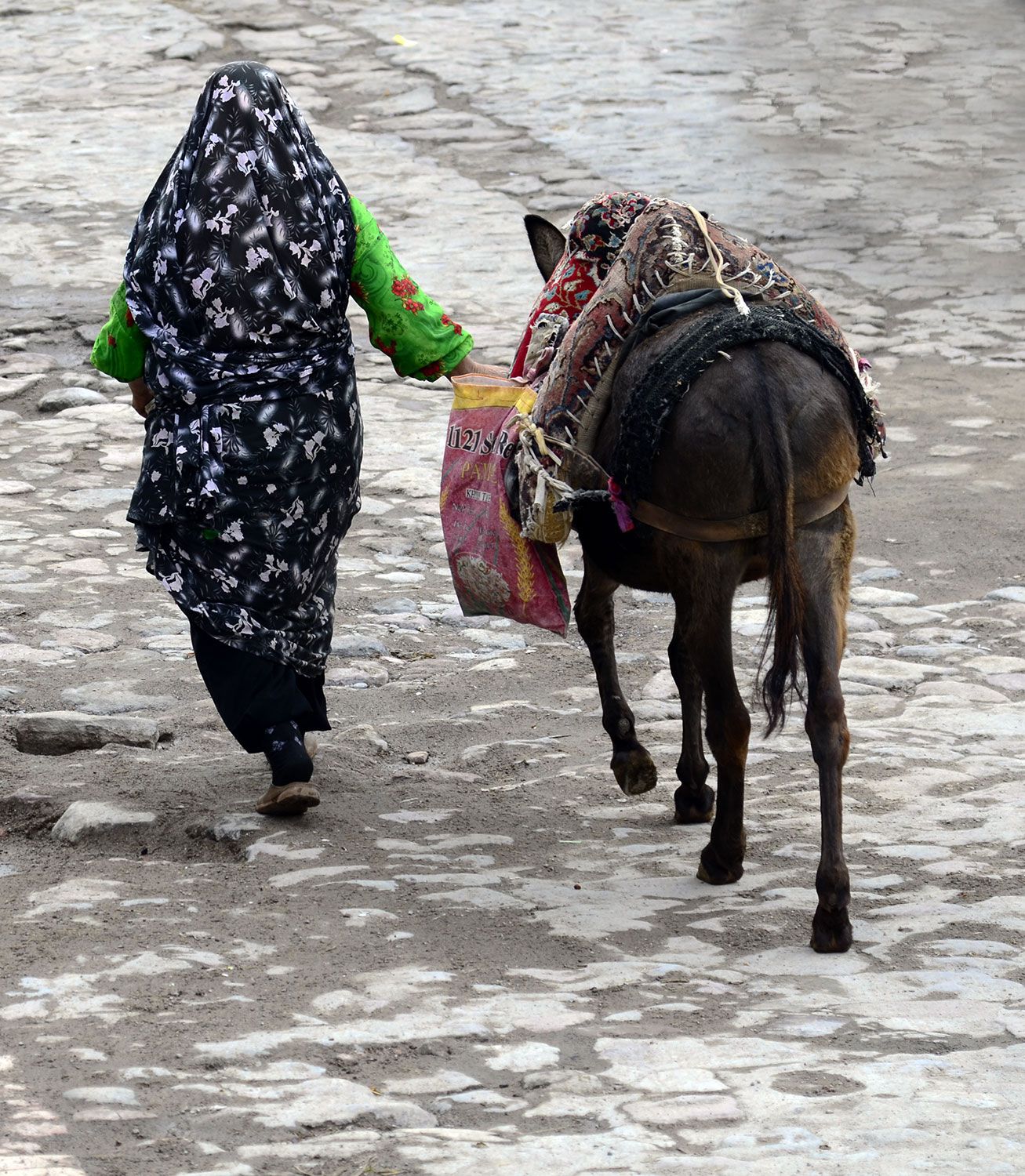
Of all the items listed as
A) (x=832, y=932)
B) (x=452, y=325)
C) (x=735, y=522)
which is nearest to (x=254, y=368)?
(x=452, y=325)

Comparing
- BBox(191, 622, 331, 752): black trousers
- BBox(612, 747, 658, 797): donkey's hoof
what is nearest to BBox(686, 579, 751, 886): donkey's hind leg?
BBox(612, 747, 658, 797): donkey's hoof

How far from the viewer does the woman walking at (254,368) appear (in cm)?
412

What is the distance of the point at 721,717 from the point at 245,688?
1.29 m

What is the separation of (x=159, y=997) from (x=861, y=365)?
207cm

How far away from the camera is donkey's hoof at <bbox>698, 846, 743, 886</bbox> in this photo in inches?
155

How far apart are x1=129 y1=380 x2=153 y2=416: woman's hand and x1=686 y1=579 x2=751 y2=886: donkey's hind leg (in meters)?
1.58

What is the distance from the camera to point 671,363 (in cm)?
367

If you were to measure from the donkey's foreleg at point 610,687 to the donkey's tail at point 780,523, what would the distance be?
0.88 metres

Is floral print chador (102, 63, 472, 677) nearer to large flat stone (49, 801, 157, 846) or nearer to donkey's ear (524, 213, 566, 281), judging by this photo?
donkey's ear (524, 213, 566, 281)

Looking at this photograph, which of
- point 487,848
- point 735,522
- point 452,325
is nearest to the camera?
point 735,522

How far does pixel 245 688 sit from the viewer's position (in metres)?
4.39

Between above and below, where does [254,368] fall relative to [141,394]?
above

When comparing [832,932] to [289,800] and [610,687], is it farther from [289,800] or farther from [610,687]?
[289,800]

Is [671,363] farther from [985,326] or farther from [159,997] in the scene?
[985,326]
